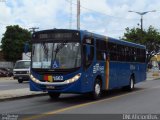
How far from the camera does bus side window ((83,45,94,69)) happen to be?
18.2 metres

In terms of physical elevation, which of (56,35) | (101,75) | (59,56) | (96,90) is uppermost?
(56,35)

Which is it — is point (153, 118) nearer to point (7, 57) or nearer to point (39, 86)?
point (39, 86)

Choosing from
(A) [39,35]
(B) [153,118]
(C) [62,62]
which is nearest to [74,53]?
(C) [62,62]

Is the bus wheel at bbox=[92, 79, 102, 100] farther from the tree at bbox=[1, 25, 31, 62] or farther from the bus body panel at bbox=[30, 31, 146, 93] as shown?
the tree at bbox=[1, 25, 31, 62]

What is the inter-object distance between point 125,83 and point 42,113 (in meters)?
11.2

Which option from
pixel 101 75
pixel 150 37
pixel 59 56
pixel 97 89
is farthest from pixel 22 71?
pixel 150 37

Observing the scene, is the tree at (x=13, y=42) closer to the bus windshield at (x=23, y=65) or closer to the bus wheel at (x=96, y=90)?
the bus windshield at (x=23, y=65)

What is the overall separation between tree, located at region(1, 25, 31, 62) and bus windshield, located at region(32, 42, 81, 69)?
63358mm

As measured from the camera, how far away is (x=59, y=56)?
1788 centimetres

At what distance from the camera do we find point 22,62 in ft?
127

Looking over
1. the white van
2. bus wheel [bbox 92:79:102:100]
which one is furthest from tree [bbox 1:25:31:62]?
bus wheel [bbox 92:79:102:100]

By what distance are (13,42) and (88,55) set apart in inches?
2545

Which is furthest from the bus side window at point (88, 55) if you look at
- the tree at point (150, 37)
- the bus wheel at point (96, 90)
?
the tree at point (150, 37)

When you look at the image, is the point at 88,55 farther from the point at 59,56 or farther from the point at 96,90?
the point at 96,90
